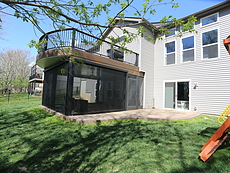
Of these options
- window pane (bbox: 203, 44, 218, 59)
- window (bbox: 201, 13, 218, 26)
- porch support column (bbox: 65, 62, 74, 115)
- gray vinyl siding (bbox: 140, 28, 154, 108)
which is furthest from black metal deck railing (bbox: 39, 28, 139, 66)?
window (bbox: 201, 13, 218, 26)

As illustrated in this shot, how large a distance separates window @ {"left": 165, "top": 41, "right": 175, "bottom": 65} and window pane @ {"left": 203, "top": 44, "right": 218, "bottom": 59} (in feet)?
6.23

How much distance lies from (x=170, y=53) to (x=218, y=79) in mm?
3365

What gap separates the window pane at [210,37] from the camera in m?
Answer: 7.50

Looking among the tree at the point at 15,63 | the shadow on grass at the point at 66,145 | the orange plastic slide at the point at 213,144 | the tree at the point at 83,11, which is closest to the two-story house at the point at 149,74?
the shadow on grass at the point at 66,145

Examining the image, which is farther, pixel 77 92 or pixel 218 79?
pixel 218 79

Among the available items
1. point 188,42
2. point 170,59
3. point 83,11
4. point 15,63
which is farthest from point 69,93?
point 15,63

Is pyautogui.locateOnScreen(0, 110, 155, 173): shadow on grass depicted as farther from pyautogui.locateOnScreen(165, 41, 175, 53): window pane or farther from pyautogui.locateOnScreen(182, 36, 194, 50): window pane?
pyautogui.locateOnScreen(165, 41, 175, 53): window pane

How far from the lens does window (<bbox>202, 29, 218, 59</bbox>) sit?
746 centimetres

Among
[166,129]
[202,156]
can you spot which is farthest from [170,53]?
[202,156]

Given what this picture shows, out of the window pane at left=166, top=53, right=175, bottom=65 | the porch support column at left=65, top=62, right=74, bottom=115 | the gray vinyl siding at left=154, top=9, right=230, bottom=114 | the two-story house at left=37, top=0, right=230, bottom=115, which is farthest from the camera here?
the window pane at left=166, top=53, right=175, bottom=65

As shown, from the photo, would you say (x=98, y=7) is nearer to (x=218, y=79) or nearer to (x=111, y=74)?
(x=111, y=74)

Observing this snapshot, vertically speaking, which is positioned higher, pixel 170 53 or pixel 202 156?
pixel 170 53

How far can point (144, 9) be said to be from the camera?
105 inches

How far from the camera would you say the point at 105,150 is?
302cm
